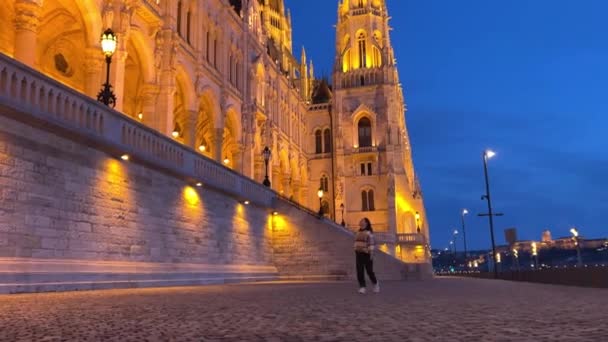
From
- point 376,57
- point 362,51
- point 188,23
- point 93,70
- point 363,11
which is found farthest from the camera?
point 363,11

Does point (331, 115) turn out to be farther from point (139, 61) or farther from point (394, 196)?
point (139, 61)

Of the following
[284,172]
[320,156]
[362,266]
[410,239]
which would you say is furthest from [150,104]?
[320,156]

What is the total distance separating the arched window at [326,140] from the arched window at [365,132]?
12.4 ft

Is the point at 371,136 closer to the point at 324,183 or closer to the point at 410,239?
the point at 324,183

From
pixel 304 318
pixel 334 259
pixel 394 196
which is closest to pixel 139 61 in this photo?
pixel 334 259

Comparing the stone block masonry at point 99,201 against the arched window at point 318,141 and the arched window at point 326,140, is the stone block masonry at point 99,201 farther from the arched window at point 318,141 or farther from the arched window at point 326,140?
the arched window at point 318,141

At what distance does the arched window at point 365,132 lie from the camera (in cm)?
5928

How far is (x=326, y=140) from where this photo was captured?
61.6 metres

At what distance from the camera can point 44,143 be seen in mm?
12469

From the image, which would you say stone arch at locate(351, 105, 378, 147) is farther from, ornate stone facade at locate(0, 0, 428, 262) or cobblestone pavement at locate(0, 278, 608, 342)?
cobblestone pavement at locate(0, 278, 608, 342)

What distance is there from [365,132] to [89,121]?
156 ft

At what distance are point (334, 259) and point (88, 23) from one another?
16156 mm

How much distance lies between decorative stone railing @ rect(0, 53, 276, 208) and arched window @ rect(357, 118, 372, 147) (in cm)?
3897

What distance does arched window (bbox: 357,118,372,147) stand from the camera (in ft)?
194
